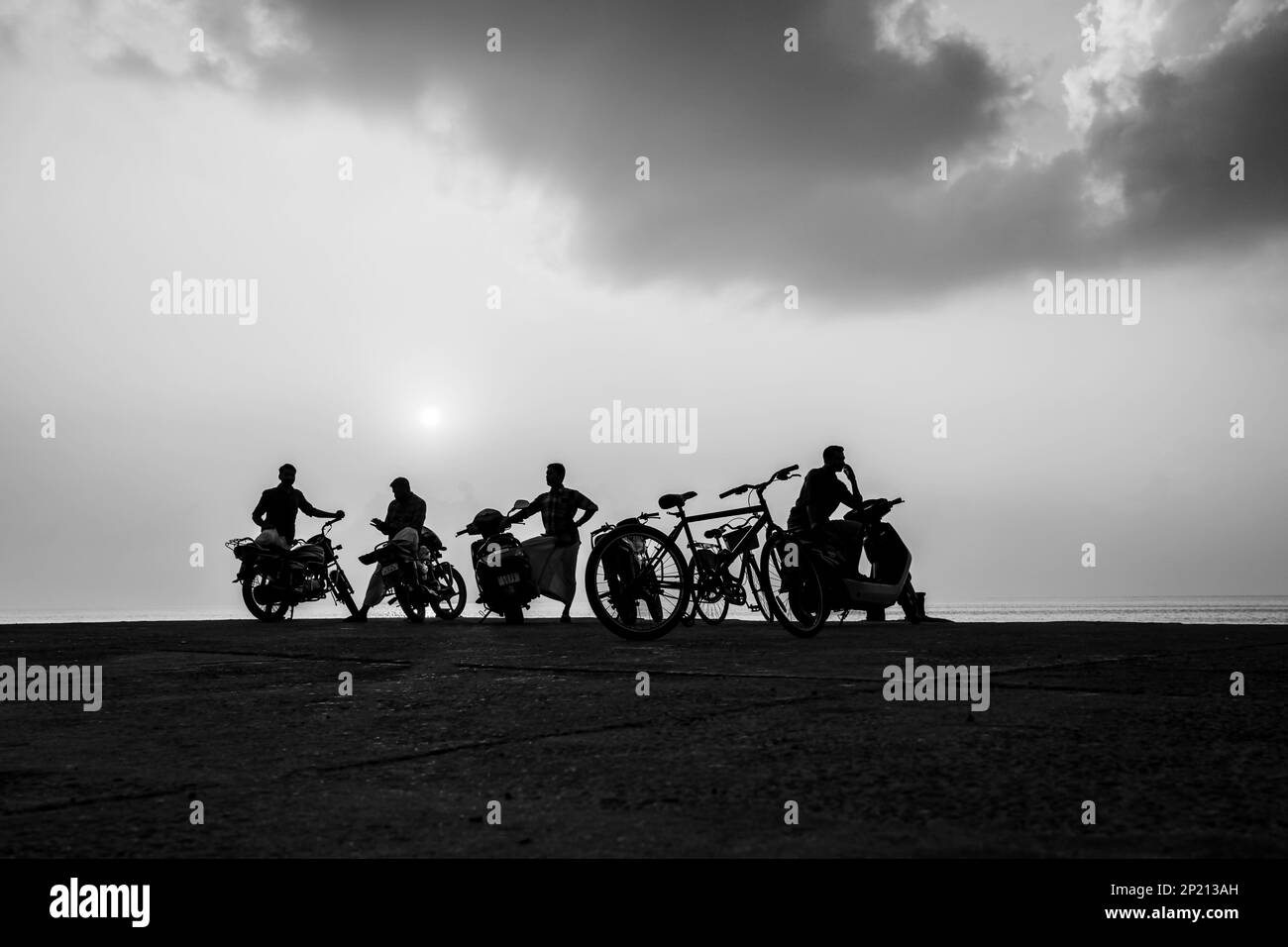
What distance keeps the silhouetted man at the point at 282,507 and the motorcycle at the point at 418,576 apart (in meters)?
1.03

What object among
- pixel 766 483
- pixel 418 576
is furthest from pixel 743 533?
pixel 418 576

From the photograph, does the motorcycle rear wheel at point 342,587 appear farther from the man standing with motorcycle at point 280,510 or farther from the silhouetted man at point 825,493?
the silhouetted man at point 825,493

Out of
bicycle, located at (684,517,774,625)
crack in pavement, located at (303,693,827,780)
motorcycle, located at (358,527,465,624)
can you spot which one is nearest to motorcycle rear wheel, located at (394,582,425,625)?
motorcycle, located at (358,527,465,624)

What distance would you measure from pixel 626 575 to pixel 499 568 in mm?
4405

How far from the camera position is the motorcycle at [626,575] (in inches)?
363

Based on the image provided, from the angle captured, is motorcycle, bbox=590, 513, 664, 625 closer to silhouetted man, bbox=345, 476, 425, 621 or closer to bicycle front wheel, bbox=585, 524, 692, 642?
bicycle front wheel, bbox=585, 524, 692, 642

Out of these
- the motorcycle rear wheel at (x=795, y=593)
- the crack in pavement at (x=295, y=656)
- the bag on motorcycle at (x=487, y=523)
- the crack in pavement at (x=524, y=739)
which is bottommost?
the crack in pavement at (x=295, y=656)

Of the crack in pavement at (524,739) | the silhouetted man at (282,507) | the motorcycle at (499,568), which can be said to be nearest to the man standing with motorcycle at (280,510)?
the silhouetted man at (282,507)

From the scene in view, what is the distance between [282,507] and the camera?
1491 cm
